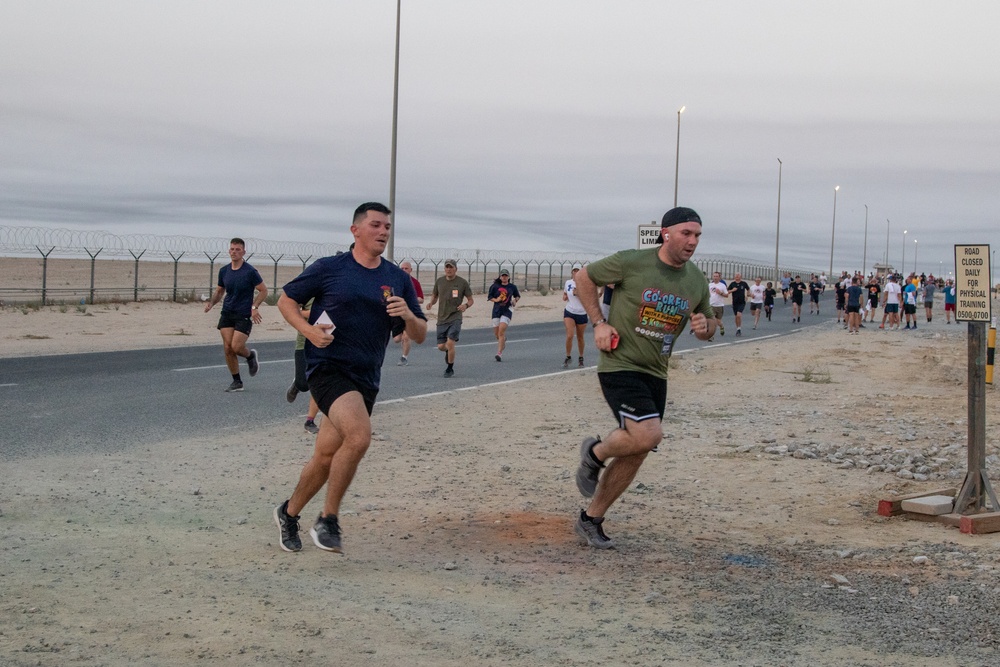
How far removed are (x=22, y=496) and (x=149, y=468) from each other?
1311 millimetres

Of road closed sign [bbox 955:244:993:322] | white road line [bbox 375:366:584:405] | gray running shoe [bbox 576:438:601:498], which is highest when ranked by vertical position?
road closed sign [bbox 955:244:993:322]

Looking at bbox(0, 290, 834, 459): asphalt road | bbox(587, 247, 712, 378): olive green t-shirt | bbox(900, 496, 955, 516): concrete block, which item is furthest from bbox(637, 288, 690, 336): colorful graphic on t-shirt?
bbox(0, 290, 834, 459): asphalt road

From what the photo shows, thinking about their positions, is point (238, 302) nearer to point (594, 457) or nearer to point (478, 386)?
point (478, 386)

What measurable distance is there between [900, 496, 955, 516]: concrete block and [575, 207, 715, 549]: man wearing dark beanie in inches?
79.9

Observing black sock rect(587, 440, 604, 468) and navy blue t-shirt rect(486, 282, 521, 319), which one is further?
navy blue t-shirt rect(486, 282, 521, 319)

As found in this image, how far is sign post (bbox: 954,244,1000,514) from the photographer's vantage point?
7.22 m

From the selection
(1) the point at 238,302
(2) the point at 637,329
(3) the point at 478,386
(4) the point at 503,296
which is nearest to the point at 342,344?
(2) the point at 637,329

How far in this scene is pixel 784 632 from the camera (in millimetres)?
4828

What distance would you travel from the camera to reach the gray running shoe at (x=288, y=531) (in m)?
6.05

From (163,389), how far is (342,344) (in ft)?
30.0

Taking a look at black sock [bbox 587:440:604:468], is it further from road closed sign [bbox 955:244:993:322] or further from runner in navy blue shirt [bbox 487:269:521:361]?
runner in navy blue shirt [bbox 487:269:521:361]

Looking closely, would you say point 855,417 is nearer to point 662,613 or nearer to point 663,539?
point 663,539

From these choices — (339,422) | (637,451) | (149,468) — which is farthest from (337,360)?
(149,468)

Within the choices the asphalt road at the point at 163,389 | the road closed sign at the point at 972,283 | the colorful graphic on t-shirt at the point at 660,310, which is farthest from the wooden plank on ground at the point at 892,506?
the asphalt road at the point at 163,389
